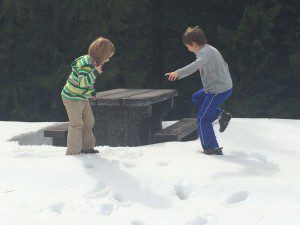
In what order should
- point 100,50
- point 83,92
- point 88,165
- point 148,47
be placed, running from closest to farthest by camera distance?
1. point 88,165
2. point 100,50
3. point 83,92
4. point 148,47

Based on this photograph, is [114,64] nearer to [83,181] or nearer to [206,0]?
[206,0]

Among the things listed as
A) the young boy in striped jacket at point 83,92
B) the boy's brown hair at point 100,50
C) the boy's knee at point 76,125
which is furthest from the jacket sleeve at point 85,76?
the boy's knee at point 76,125

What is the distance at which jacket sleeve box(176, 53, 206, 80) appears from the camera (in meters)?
4.89

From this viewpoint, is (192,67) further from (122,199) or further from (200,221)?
(200,221)

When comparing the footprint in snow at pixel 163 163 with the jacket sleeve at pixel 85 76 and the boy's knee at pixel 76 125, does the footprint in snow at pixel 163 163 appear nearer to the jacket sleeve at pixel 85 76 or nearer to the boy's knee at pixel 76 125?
the boy's knee at pixel 76 125

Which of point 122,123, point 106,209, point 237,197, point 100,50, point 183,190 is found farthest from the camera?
point 122,123

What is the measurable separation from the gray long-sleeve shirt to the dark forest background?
5764 millimetres

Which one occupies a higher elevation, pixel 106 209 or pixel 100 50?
pixel 100 50

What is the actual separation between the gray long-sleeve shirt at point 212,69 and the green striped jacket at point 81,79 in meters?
1.00

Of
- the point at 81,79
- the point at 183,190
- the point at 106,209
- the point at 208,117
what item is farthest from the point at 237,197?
the point at 81,79

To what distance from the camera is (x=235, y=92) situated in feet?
36.6

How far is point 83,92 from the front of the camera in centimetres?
496

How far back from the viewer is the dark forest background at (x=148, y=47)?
35.7ft

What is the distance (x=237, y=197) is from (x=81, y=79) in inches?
79.1
